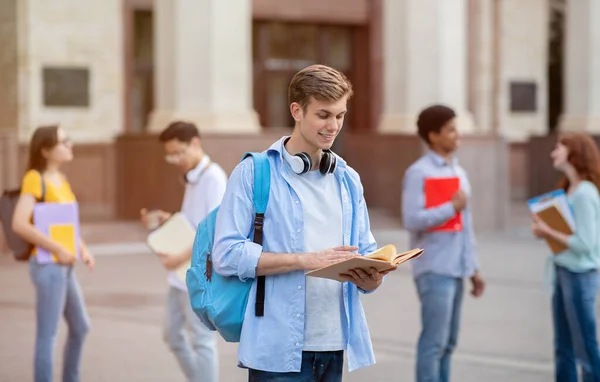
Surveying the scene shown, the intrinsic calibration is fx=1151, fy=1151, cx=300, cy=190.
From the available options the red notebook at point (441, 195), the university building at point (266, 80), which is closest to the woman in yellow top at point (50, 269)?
the red notebook at point (441, 195)

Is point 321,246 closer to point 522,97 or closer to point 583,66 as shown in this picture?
point 583,66

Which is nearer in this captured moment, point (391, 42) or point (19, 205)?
point (19, 205)

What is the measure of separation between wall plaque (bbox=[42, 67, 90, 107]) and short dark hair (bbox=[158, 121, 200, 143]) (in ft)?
46.0

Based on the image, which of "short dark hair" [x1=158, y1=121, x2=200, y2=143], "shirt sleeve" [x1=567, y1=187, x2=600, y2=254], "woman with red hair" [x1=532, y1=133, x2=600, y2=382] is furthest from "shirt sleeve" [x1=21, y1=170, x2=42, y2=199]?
A: "shirt sleeve" [x1=567, y1=187, x2=600, y2=254]

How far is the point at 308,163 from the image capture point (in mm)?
4219

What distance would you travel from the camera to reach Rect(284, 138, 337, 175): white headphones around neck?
4.22m


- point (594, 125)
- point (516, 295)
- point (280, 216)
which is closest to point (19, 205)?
point (280, 216)

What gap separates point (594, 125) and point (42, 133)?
58.3ft

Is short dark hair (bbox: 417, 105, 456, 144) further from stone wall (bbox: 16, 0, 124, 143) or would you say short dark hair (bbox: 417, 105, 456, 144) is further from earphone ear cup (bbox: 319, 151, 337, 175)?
stone wall (bbox: 16, 0, 124, 143)

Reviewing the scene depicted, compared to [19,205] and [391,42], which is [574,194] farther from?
[391,42]

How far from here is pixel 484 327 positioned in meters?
10.1

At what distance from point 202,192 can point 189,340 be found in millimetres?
898

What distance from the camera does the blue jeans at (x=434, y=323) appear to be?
6629mm

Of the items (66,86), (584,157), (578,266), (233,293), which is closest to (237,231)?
(233,293)
